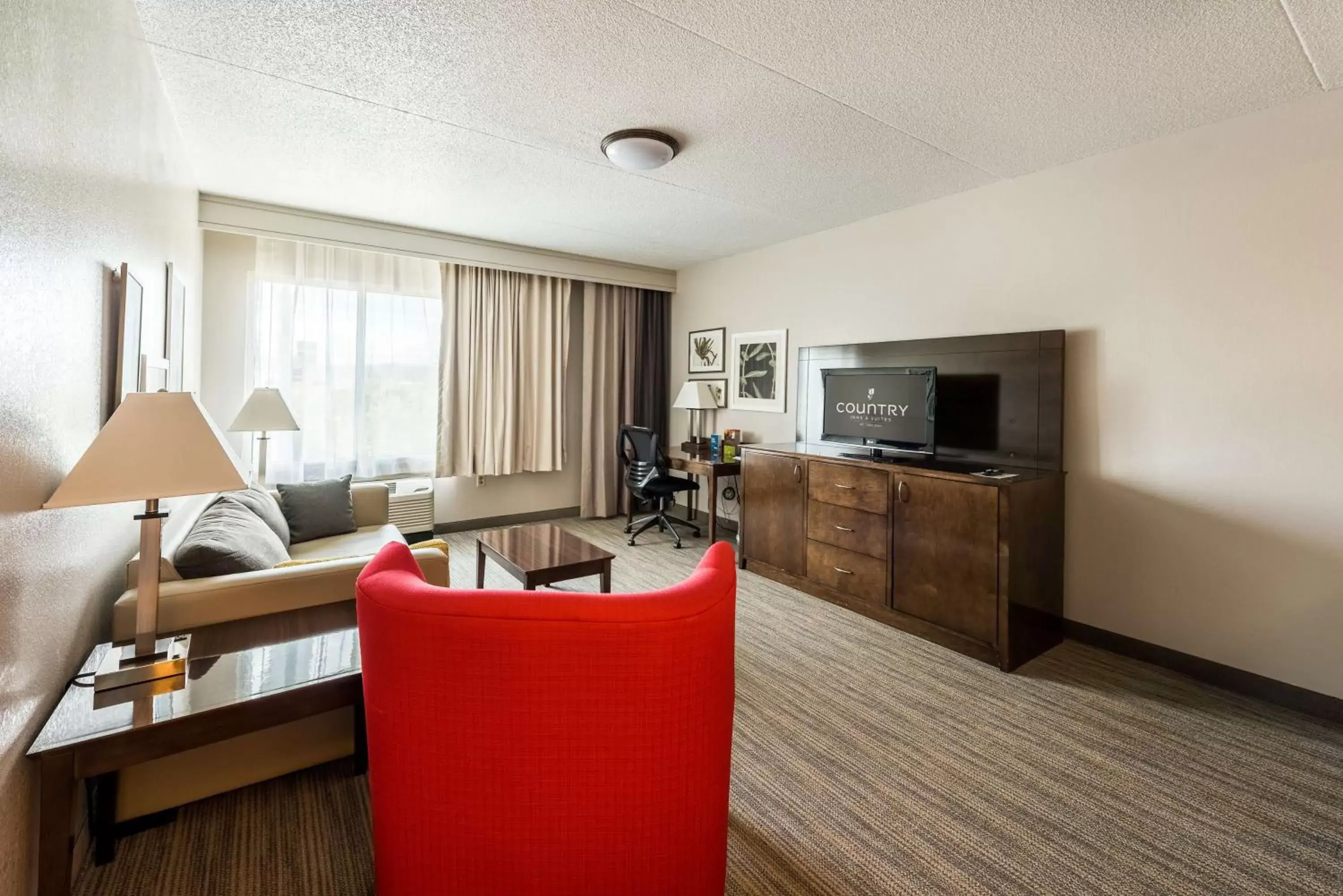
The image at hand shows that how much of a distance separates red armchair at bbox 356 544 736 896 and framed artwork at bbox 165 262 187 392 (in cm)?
220

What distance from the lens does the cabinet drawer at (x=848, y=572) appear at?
3160 mm

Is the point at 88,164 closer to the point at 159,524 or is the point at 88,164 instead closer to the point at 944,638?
the point at 159,524

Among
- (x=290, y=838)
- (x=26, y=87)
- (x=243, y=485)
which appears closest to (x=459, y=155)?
(x=26, y=87)

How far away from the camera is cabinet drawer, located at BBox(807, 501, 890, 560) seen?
3135mm

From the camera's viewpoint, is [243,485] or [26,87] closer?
[26,87]

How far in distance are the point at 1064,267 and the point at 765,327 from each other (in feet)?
7.16

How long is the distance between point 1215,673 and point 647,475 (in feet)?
11.6

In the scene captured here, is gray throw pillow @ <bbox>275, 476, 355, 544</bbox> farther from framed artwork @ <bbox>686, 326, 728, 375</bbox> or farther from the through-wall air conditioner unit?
framed artwork @ <bbox>686, 326, 728, 375</bbox>

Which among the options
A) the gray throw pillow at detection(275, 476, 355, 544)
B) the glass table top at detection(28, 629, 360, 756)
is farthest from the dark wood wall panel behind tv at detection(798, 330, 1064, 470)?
the gray throw pillow at detection(275, 476, 355, 544)

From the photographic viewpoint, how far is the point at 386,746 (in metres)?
1.05

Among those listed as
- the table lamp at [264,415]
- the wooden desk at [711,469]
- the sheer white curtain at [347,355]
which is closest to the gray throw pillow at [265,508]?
the table lamp at [264,415]

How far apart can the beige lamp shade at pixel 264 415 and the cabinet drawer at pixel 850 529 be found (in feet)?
10.7

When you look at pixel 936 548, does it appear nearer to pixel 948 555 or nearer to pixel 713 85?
pixel 948 555

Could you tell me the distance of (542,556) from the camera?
9.34ft
